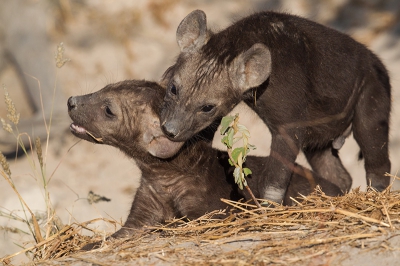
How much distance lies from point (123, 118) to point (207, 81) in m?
0.76

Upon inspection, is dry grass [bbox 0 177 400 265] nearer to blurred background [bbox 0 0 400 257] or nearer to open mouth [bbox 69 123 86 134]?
open mouth [bbox 69 123 86 134]

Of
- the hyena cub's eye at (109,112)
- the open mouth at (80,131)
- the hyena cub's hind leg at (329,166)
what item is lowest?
the hyena cub's hind leg at (329,166)

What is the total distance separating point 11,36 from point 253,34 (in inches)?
251

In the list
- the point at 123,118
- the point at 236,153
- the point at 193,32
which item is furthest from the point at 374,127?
the point at 123,118

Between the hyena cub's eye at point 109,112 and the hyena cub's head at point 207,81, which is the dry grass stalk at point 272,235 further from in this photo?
the hyena cub's eye at point 109,112

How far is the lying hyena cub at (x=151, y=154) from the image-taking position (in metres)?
5.21

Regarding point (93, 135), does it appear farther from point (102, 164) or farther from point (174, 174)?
point (102, 164)

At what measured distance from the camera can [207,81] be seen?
16.1 ft

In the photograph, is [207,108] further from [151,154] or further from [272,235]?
[272,235]

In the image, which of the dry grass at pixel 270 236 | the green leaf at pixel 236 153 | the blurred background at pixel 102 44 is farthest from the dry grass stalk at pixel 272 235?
the blurred background at pixel 102 44

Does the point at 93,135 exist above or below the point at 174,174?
above

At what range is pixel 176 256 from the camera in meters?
4.09

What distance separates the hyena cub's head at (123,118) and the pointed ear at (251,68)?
631 millimetres

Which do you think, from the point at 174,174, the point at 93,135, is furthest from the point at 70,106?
the point at 174,174
